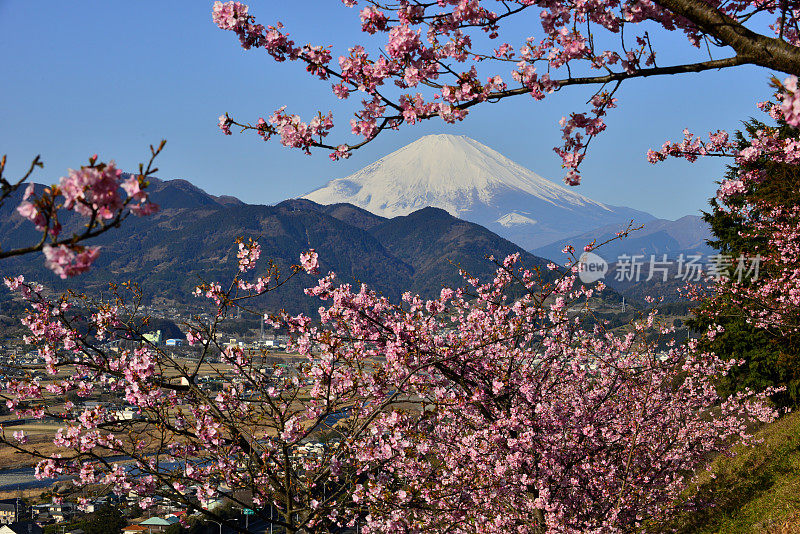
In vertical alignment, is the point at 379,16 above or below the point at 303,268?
above

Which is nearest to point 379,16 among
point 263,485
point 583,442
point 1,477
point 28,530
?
point 263,485

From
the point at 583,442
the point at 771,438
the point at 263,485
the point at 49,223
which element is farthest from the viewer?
the point at 771,438

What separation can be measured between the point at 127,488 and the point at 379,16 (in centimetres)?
499

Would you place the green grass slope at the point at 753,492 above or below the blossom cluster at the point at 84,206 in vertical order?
below

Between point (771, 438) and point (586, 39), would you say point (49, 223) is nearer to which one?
point (586, 39)

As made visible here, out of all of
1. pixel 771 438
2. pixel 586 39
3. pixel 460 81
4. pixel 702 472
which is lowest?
pixel 702 472

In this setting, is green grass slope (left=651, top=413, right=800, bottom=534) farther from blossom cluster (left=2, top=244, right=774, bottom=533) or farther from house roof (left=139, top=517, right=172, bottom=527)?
house roof (left=139, top=517, right=172, bottom=527)

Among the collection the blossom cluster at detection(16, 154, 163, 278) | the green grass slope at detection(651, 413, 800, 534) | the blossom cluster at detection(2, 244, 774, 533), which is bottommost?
the green grass slope at detection(651, 413, 800, 534)

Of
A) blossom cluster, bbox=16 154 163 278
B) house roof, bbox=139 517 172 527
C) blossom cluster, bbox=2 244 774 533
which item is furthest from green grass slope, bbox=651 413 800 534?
house roof, bbox=139 517 172 527

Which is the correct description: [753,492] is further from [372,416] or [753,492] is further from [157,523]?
[157,523]

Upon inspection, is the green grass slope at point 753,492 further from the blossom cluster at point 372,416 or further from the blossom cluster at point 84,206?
the blossom cluster at point 84,206

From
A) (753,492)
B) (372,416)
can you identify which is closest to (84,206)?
(372,416)

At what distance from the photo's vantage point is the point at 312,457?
6.60m

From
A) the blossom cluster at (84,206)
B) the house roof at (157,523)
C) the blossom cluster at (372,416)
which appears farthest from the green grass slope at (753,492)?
the house roof at (157,523)
